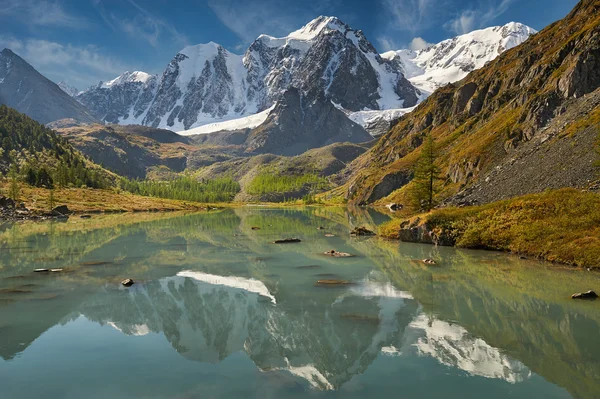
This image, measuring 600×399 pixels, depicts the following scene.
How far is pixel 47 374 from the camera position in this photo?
56.5 ft

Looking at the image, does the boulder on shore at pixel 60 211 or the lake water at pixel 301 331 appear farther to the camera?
the boulder on shore at pixel 60 211

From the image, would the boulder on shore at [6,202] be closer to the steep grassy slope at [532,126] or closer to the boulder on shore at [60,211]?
the boulder on shore at [60,211]

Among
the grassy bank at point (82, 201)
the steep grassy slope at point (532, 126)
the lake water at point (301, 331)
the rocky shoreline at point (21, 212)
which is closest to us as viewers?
the lake water at point (301, 331)

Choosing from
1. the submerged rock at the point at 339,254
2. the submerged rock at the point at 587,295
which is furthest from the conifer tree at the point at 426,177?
the submerged rock at the point at 587,295

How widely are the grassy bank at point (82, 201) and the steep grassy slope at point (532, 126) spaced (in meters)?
112

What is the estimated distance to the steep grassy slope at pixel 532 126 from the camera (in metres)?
63.6

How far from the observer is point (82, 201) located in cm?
16588

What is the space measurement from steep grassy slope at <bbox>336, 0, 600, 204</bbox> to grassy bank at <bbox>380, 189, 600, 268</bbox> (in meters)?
10.3

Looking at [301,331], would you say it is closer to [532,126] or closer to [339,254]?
[339,254]

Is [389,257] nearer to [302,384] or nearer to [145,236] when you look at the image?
[302,384]

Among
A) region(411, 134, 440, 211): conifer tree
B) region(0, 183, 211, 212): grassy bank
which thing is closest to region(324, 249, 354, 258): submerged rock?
region(411, 134, 440, 211): conifer tree

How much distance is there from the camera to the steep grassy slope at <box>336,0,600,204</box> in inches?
2502

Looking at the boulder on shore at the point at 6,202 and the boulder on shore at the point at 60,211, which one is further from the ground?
the boulder on shore at the point at 6,202

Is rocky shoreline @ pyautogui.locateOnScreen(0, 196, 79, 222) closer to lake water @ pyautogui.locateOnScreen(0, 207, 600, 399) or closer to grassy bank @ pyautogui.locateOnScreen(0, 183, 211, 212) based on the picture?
grassy bank @ pyautogui.locateOnScreen(0, 183, 211, 212)
